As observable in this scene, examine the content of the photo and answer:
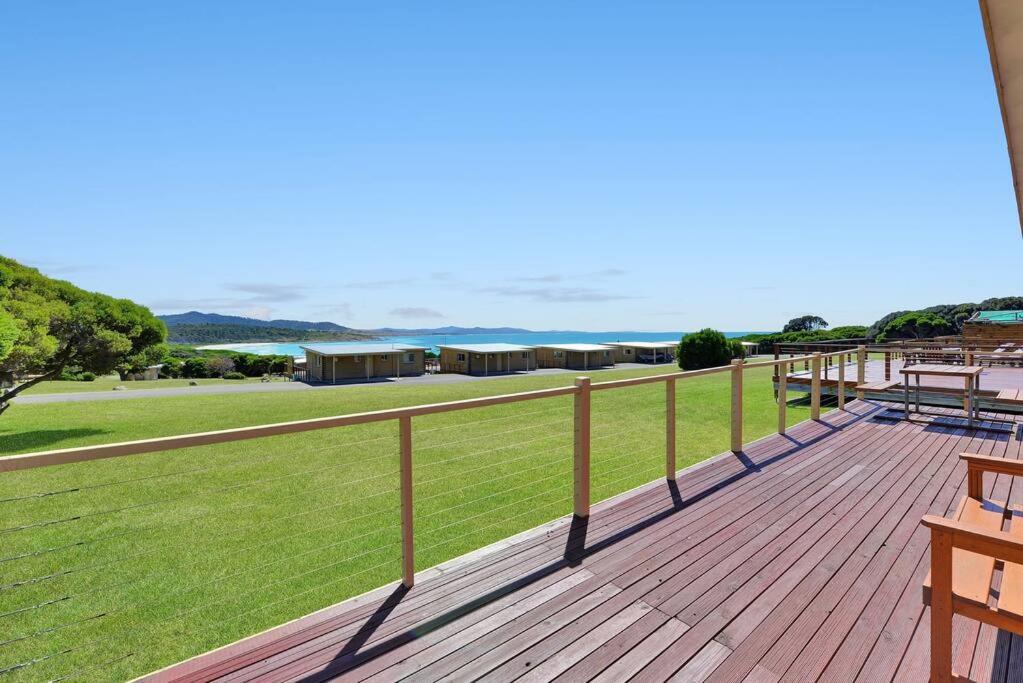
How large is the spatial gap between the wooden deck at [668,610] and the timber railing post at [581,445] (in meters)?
0.16

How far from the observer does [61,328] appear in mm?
14531

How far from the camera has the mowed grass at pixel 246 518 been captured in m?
3.35

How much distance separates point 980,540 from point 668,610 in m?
1.34

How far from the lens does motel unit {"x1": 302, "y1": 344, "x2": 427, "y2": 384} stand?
3238cm

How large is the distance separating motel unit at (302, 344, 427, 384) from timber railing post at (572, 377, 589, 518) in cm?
3102

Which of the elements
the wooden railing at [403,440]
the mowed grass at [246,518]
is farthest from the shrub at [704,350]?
the wooden railing at [403,440]

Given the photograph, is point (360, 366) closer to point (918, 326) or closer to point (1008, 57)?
point (1008, 57)

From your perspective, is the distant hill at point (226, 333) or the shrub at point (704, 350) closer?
the shrub at point (704, 350)

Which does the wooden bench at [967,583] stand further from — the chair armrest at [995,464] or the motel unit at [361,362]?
the motel unit at [361,362]

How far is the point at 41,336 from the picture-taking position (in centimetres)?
1295

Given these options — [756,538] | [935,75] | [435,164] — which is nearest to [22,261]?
[435,164]

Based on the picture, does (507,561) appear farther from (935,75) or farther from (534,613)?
(935,75)

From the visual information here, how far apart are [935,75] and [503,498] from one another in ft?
30.5

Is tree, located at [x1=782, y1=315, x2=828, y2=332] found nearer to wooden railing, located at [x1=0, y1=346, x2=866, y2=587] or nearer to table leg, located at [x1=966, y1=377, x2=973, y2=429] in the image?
table leg, located at [x1=966, y1=377, x2=973, y2=429]
